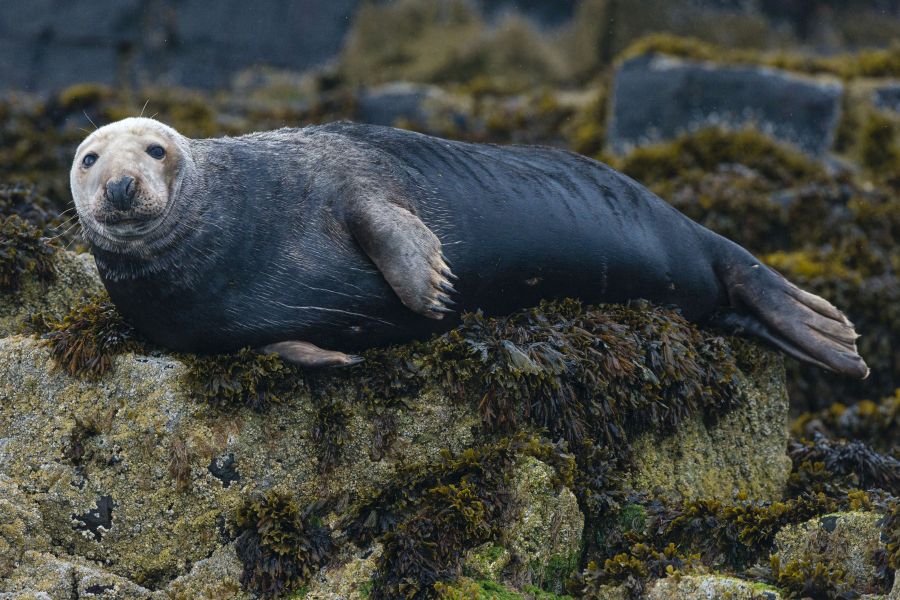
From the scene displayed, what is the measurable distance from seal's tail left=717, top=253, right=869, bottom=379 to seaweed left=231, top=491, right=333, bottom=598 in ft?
10.2

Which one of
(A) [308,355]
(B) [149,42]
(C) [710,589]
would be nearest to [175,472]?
(A) [308,355]

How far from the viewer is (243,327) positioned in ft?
18.7

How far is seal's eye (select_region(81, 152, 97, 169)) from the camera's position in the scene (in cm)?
591

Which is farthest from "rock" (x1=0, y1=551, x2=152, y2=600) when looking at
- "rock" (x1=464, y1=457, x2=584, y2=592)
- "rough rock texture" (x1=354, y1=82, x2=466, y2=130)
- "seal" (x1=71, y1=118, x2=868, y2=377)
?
"rough rock texture" (x1=354, y1=82, x2=466, y2=130)

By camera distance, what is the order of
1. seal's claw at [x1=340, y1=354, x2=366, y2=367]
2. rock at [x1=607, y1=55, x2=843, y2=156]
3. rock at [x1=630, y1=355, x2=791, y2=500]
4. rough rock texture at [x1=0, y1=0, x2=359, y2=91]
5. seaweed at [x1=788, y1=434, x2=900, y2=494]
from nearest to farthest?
seal's claw at [x1=340, y1=354, x2=366, y2=367] → rock at [x1=630, y1=355, x2=791, y2=500] → seaweed at [x1=788, y1=434, x2=900, y2=494] → rock at [x1=607, y1=55, x2=843, y2=156] → rough rock texture at [x1=0, y1=0, x2=359, y2=91]

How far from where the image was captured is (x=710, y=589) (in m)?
4.75

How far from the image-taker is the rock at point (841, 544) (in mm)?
5102

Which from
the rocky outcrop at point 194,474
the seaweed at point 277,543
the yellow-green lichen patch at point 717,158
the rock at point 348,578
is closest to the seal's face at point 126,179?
the rocky outcrop at point 194,474

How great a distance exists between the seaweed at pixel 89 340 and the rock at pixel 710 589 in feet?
9.07

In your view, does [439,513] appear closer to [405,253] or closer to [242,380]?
[242,380]

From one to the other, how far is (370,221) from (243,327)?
2.62 ft

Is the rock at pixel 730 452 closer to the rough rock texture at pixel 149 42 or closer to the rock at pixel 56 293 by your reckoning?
the rock at pixel 56 293

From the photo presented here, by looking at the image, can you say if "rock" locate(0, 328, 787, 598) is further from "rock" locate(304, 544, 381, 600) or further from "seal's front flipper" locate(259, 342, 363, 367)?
"seal's front flipper" locate(259, 342, 363, 367)

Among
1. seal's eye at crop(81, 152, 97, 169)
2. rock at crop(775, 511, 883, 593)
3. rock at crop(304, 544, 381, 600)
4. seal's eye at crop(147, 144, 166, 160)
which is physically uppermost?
seal's eye at crop(147, 144, 166, 160)
